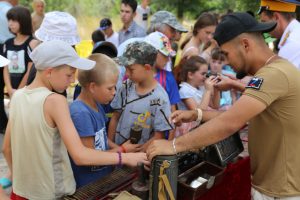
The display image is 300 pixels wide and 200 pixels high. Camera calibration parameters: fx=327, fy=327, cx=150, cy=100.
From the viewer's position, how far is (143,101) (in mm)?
2543

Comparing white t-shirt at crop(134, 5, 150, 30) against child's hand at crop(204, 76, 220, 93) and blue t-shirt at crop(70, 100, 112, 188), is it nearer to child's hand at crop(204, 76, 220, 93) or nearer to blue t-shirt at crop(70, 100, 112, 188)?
child's hand at crop(204, 76, 220, 93)

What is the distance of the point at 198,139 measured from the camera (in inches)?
68.6

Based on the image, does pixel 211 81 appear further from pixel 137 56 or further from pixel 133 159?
pixel 133 159

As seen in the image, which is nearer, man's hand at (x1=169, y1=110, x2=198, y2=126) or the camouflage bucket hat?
man's hand at (x1=169, y1=110, x2=198, y2=126)

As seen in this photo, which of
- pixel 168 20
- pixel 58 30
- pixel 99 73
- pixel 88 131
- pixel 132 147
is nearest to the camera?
pixel 88 131

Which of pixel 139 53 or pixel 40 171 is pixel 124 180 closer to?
pixel 40 171

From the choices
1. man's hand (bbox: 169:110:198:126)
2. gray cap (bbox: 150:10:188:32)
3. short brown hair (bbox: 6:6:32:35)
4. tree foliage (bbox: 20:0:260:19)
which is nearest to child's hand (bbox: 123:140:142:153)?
man's hand (bbox: 169:110:198:126)

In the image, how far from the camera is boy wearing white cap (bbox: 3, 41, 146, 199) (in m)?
1.73

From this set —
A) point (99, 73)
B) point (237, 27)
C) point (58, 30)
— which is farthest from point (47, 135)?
point (58, 30)

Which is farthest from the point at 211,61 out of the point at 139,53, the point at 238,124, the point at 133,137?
the point at 238,124

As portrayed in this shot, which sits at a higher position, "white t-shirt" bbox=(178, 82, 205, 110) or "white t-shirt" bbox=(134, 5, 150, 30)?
"white t-shirt" bbox=(134, 5, 150, 30)

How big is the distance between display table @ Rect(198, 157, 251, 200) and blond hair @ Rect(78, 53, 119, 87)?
100 centimetres

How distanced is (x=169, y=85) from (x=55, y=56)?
4.74 feet

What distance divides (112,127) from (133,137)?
445mm
